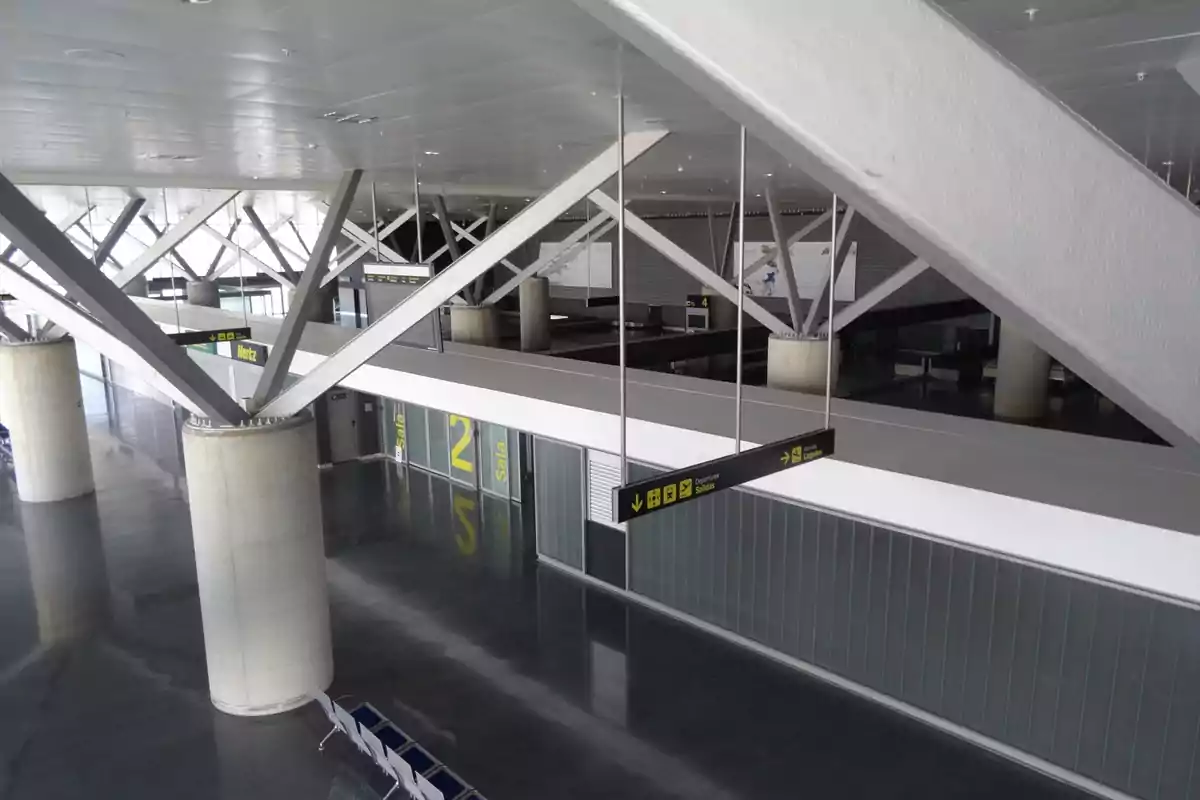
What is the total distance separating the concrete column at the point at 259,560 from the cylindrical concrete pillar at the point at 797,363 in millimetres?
8441

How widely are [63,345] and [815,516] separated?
15387 millimetres

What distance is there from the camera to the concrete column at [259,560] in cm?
877

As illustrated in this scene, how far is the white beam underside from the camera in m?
0.96

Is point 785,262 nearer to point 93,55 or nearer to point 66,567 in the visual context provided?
point 93,55

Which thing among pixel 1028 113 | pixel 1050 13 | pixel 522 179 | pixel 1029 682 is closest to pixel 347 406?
pixel 522 179

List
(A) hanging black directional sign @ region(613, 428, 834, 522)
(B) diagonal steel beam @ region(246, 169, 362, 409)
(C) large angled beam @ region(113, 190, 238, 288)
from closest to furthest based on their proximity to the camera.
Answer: (A) hanging black directional sign @ region(613, 428, 834, 522)
(B) diagonal steel beam @ region(246, 169, 362, 409)
(C) large angled beam @ region(113, 190, 238, 288)

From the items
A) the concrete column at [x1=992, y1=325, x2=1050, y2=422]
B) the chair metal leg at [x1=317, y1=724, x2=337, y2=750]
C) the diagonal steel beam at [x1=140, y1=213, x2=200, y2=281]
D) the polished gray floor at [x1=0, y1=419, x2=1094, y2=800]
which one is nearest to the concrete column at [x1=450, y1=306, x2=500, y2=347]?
the polished gray floor at [x1=0, y1=419, x2=1094, y2=800]

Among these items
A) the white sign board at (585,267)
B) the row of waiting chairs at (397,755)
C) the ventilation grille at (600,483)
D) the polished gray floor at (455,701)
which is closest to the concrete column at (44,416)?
the polished gray floor at (455,701)

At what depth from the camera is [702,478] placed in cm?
600

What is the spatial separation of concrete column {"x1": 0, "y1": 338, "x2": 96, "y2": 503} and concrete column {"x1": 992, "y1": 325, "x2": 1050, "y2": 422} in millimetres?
18693

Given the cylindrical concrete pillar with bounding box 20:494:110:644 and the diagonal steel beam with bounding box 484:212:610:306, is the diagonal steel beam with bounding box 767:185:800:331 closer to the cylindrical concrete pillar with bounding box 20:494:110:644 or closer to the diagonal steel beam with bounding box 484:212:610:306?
the diagonal steel beam with bounding box 484:212:610:306

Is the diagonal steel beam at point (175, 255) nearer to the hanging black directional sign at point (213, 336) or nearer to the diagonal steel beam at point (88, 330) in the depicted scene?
the hanging black directional sign at point (213, 336)

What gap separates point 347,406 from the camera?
67.3 feet

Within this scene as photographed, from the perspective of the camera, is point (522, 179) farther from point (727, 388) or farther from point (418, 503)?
point (418, 503)
